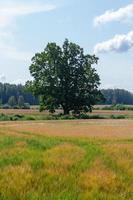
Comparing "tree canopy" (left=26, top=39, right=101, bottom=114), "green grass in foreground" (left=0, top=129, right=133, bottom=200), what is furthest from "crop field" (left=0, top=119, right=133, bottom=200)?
"tree canopy" (left=26, top=39, right=101, bottom=114)

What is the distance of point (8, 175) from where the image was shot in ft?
49.8

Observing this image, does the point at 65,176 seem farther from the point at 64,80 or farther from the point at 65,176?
the point at 64,80

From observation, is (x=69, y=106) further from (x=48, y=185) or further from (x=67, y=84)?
(x=48, y=185)

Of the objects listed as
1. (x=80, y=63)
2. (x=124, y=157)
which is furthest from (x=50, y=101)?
(x=124, y=157)

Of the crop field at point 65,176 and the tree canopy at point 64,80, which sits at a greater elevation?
the tree canopy at point 64,80

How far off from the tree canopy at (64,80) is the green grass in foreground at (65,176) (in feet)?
208

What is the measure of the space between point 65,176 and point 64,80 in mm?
70272

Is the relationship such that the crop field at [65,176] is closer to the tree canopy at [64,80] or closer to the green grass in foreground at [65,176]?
the green grass in foreground at [65,176]

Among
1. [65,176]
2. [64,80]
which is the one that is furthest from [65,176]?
[64,80]

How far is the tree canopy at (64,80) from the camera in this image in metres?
84.4

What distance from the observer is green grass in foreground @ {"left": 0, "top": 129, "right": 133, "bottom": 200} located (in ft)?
43.5

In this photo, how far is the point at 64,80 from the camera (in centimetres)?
8556

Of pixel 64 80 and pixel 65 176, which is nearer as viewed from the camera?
pixel 65 176

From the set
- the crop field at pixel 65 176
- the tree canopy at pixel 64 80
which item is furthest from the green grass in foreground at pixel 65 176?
the tree canopy at pixel 64 80
